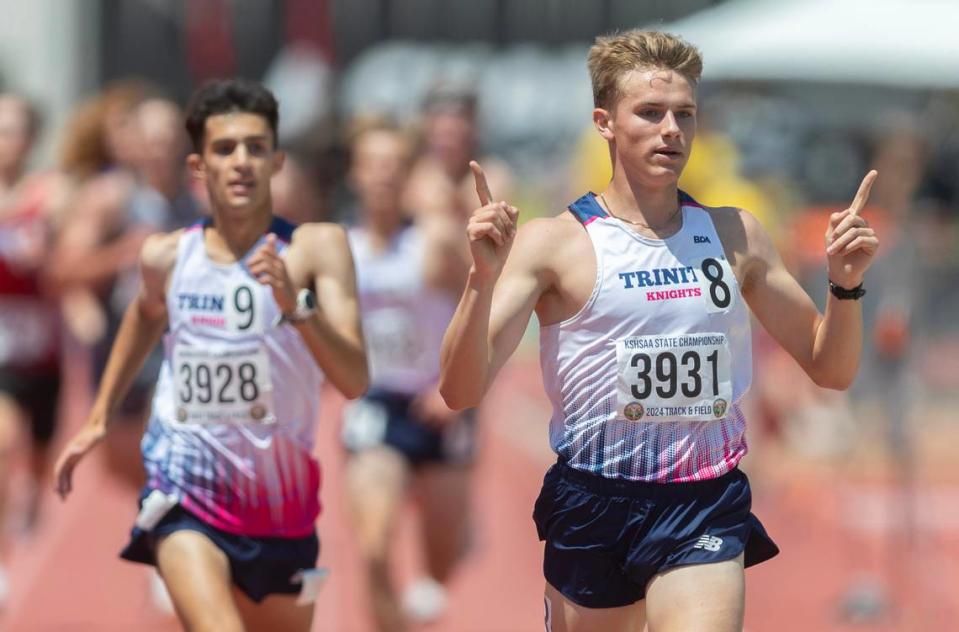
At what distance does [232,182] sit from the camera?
601cm

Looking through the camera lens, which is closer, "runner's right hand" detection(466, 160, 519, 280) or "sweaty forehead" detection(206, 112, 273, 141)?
"runner's right hand" detection(466, 160, 519, 280)

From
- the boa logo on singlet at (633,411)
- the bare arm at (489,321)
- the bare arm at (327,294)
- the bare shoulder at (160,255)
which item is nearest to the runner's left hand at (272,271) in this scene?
the bare arm at (327,294)

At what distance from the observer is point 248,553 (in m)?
5.98

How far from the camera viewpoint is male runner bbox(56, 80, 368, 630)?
5.98 meters

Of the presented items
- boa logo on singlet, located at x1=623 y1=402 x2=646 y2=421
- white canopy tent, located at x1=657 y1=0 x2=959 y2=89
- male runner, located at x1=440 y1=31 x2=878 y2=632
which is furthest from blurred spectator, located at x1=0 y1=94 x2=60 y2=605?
white canopy tent, located at x1=657 y1=0 x2=959 y2=89

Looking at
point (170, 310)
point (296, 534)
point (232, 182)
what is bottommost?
point (296, 534)

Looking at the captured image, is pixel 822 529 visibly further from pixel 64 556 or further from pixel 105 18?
pixel 105 18

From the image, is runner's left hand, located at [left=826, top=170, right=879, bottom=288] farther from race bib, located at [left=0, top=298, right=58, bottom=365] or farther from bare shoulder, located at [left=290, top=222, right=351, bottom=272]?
race bib, located at [left=0, top=298, right=58, bottom=365]

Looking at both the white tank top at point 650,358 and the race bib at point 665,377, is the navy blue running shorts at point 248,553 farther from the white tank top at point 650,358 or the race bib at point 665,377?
the race bib at point 665,377

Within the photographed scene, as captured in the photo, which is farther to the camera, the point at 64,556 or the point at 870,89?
the point at 870,89

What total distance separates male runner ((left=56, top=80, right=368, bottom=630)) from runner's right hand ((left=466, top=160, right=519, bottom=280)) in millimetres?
1125

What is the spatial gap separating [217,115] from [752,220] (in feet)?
5.89

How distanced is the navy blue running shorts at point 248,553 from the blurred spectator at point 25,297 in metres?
3.56

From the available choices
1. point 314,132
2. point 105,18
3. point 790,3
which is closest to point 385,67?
point 105,18
